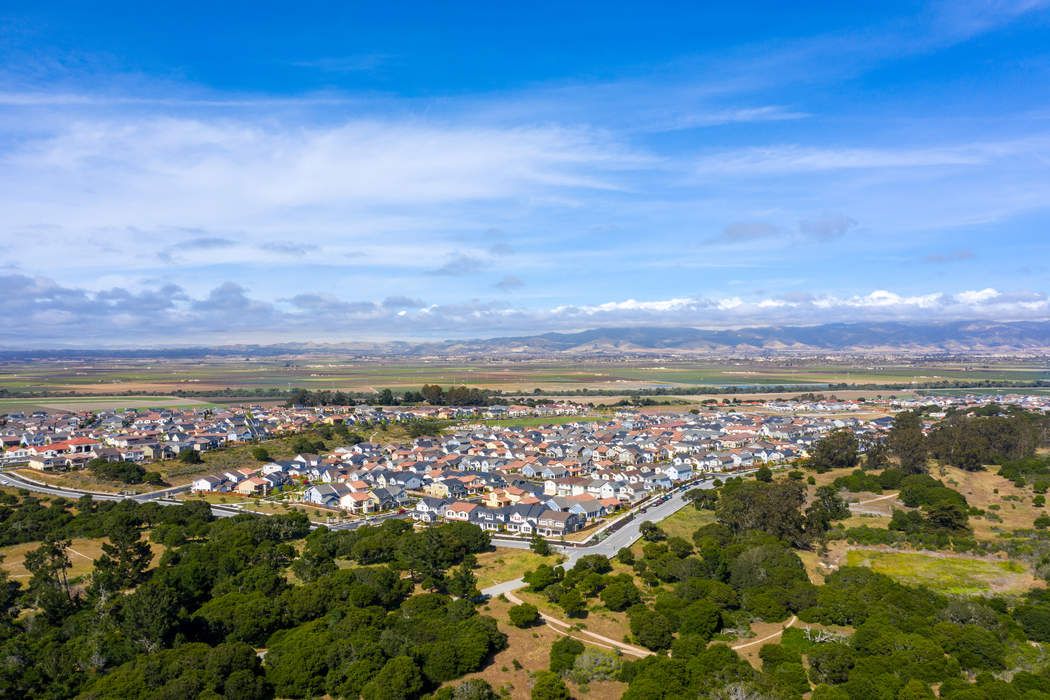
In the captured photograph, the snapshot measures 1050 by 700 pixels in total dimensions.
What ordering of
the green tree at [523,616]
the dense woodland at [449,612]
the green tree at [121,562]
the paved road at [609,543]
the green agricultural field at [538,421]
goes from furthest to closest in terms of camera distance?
the green agricultural field at [538,421] → the paved road at [609,543] → the green tree at [121,562] → the green tree at [523,616] → the dense woodland at [449,612]

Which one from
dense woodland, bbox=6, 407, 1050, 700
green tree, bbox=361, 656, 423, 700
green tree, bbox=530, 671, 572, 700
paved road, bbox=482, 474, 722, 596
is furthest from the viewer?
paved road, bbox=482, 474, 722, 596

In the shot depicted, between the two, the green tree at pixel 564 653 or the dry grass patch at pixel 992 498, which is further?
the dry grass patch at pixel 992 498

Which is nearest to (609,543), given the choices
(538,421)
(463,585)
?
(463,585)

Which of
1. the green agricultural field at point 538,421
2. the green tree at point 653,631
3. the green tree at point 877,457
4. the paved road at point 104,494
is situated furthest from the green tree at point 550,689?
the green agricultural field at point 538,421

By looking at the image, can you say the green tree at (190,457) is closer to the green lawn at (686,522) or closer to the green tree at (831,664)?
the green lawn at (686,522)

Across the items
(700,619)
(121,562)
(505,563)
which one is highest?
(121,562)

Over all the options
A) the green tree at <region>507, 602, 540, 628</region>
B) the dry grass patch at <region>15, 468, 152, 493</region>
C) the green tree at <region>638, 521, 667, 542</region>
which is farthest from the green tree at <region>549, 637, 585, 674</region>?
the dry grass patch at <region>15, 468, 152, 493</region>

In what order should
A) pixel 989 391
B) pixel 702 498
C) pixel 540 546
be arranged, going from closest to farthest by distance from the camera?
1. pixel 540 546
2. pixel 702 498
3. pixel 989 391

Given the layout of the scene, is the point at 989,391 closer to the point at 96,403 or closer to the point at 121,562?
the point at 121,562

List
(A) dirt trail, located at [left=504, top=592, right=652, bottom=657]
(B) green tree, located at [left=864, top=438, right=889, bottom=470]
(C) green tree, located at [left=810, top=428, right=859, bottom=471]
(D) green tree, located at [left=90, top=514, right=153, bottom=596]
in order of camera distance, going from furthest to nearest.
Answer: (C) green tree, located at [left=810, top=428, right=859, bottom=471] → (B) green tree, located at [left=864, top=438, right=889, bottom=470] → (D) green tree, located at [left=90, top=514, right=153, bottom=596] → (A) dirt trail, located at [left=504, top=592, right=652, bottom=657]

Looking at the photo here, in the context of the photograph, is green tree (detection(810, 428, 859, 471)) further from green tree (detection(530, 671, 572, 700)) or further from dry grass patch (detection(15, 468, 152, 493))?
dry grass patch (detection(15, 468, 152, 493))
